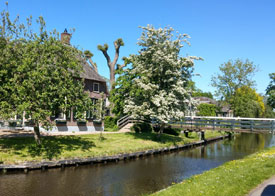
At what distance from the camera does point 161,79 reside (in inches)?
1167

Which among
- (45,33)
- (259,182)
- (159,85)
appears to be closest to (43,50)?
(45,33)

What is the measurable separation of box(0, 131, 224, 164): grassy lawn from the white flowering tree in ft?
10.7

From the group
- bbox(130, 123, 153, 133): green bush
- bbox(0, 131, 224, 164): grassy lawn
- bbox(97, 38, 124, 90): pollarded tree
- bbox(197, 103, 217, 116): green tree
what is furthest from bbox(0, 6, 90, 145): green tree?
bbox(197, 103, 217, 116): green tree

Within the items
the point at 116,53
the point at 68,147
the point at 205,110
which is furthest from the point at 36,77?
the point at 205,110

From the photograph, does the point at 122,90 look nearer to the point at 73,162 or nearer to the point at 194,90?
the point at 194,90

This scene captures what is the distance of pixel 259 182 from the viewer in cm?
1163

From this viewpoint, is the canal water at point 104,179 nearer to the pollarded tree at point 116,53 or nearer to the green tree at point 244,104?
the pollarded tree at point 116,53

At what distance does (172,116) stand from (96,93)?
13.1 metres

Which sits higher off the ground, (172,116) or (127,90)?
(127,90)

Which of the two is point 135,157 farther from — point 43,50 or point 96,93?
point 96,93

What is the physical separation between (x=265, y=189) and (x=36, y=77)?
1651 centimetres

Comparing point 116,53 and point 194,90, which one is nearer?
point 194,90

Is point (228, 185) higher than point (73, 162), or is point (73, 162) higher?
point (228, 185)

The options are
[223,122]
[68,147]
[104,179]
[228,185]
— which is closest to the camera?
[228,185]
